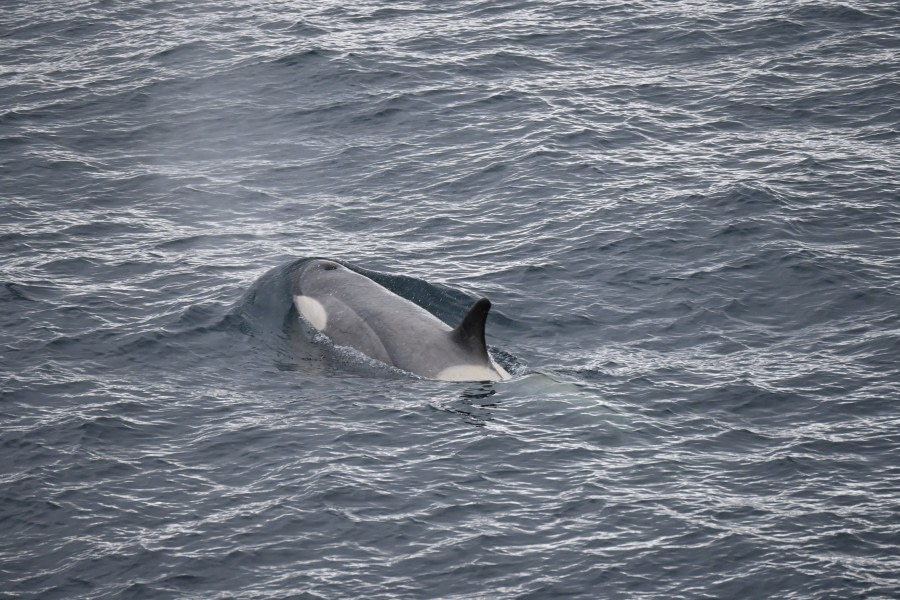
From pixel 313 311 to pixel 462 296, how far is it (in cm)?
345

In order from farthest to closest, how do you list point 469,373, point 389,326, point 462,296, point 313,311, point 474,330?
point 462,296 < point 313,311 < point 389,326 < point 469,373 < point 474,330

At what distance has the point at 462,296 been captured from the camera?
2517cm

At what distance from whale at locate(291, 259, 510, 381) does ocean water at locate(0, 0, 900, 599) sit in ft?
1.29

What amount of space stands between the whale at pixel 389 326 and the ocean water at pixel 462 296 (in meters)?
0.39

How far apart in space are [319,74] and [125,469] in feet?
69.9

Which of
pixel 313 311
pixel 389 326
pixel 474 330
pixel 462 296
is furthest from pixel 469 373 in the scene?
Result: pixel 313 311

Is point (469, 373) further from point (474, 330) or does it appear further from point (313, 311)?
point (313, 311)

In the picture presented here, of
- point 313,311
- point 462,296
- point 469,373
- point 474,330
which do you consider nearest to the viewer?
point 474,330

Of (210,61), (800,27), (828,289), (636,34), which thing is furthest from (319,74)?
(828,289)

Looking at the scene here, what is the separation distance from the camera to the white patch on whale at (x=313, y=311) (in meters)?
24.1

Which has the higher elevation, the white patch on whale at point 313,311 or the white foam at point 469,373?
the white patch on whale at point 313,311

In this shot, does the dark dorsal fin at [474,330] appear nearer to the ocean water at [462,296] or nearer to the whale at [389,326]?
the whale at [389,326]

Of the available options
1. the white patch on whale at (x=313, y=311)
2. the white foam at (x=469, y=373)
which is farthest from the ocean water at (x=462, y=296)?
the white patch on whale at (x=313, y=311)

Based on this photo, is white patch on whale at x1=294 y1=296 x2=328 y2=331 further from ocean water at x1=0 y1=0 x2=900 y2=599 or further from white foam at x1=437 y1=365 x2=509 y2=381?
white foam at x1=437 y1=365 x2=509 y2=381
